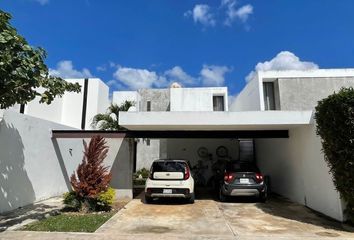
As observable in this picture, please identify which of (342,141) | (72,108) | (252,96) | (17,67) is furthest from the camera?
(72,108)

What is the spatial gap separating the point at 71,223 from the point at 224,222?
13.1 feet

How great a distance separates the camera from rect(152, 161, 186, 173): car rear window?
10947 millimetres

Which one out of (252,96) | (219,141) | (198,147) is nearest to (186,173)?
(198,147)

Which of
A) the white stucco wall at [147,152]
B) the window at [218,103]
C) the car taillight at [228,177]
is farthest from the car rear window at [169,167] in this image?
the white stucco wall at [147,152]

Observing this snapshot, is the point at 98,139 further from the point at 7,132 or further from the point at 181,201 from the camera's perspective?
the point at 181,201

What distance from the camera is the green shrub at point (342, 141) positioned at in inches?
285

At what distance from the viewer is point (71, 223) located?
7750 mm

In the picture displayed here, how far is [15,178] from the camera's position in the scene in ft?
31.7

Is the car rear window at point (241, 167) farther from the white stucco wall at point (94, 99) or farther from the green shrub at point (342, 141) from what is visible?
the white stucco wall at point (94, 99)

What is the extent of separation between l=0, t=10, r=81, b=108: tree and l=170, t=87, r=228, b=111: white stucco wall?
15145mm

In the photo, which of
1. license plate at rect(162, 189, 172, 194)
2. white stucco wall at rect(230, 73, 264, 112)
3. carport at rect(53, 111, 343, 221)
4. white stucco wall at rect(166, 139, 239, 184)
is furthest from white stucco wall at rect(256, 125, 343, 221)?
license plate at rect(162, 189, 172, 194)

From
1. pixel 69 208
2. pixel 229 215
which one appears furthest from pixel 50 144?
pixel 229 215

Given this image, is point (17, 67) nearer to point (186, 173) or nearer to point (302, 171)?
point (186, 173)

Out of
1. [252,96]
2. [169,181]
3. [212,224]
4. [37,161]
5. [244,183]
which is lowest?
[212,224]
